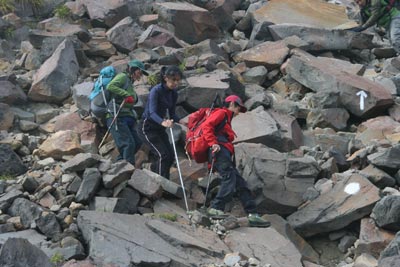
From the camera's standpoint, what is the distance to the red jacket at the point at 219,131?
33.2 feet

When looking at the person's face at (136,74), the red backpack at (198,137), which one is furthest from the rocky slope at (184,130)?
the person's face at (136,74)

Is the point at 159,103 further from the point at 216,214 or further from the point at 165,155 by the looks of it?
the point at 216,214

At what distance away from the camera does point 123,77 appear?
1192 centimetres

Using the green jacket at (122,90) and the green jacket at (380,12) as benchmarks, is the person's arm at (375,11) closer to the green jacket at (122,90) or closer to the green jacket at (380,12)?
the green jacket at (380,12)

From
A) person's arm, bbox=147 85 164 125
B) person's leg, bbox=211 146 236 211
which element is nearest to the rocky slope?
person's leg, bbox=211 146 236 211

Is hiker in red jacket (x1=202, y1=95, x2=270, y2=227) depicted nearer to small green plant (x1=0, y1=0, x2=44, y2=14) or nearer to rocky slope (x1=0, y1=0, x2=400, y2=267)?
rocky slope (x1=0, y1=0, x2=400, y2=267)

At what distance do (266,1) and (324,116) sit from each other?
31.5ft

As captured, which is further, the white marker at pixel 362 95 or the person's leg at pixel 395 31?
the person's leg at pixel 395 31

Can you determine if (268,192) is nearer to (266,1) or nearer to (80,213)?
(80,213)

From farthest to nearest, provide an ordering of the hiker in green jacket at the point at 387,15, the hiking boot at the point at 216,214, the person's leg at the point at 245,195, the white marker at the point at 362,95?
the hiker in green jacket at the point at 387,15 → the white marker at the point at 362,95 → the person's leg at the point at 245,195 → the hiking boot at the point at 216,214

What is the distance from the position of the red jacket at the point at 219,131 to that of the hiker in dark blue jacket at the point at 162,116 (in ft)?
2.43

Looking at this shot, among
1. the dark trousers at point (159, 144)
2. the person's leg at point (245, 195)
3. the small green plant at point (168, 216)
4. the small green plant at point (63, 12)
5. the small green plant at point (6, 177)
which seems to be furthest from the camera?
the small green plant at point (63, 12)

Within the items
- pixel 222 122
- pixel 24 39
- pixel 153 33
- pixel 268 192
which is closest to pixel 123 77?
pixel 222 122

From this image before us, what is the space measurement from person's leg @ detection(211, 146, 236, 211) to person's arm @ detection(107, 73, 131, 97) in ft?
8.13
